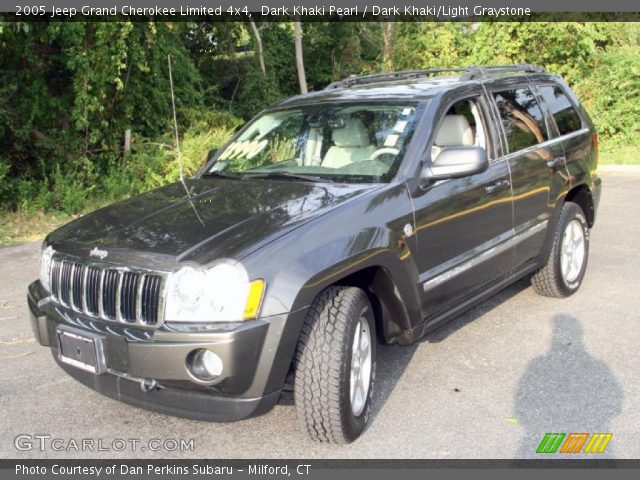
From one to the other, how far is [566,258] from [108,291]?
3.80 metres

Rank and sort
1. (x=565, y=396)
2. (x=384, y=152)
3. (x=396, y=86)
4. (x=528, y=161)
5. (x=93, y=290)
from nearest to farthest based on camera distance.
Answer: (x=93, y=290)
(x=565, y=396)
(x=384, y=152)
(x=396, y=86)
(x=528, y=161)

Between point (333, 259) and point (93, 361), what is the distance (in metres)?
1.22

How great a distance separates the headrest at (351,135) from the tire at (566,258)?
1.94 metres

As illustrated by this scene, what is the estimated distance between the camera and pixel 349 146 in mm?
4414

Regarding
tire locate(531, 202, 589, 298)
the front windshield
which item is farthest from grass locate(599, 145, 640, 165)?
the front windshield

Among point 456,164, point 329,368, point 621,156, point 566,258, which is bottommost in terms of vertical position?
point 621,156

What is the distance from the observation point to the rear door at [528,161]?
16.2ft

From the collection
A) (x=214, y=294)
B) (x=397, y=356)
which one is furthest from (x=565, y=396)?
(x=214, y=294)

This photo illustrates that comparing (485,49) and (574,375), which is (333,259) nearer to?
(574,375)

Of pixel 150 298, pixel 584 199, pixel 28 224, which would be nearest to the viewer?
pixel 150 298

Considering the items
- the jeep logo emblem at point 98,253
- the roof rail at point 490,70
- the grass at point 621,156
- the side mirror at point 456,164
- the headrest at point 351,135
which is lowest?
the grass at point 621,156

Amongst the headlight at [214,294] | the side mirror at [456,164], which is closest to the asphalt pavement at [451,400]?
the headlight at [214,294]

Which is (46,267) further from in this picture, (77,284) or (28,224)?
(28,224)

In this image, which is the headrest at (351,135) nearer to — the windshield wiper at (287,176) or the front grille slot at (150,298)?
the windshield wiper at (287,176)
